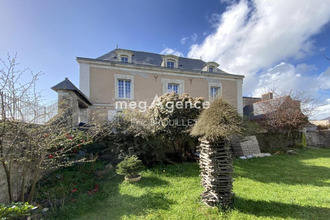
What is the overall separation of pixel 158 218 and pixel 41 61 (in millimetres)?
4998

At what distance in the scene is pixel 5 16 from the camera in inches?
129

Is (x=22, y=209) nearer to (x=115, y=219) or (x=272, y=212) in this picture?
(x=115, y=219)

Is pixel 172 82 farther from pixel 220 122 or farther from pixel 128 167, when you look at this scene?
pixel 220 122

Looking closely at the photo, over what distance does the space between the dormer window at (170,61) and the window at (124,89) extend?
3.69 meters

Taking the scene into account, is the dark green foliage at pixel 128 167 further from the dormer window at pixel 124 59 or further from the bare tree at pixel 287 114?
the bare tree at pixel 287 114

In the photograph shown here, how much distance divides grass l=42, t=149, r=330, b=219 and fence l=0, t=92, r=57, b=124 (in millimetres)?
1956

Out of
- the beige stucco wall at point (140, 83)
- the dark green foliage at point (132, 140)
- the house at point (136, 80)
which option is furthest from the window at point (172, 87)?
the dark green foliage at point (132, 140)

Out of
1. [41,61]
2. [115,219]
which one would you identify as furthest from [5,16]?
[115,219]

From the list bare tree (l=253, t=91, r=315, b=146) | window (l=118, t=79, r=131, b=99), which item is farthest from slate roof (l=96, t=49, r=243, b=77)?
bare tree (l=253, t=91, r=315, b=146)

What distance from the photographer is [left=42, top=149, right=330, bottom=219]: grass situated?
254 centimetres

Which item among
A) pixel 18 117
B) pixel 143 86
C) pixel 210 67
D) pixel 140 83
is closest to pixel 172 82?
pixel 143 86

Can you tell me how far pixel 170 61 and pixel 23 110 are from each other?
11065 millimetres

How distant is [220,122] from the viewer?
2.50 metres

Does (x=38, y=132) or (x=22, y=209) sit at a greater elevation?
(x=38, y=132)
